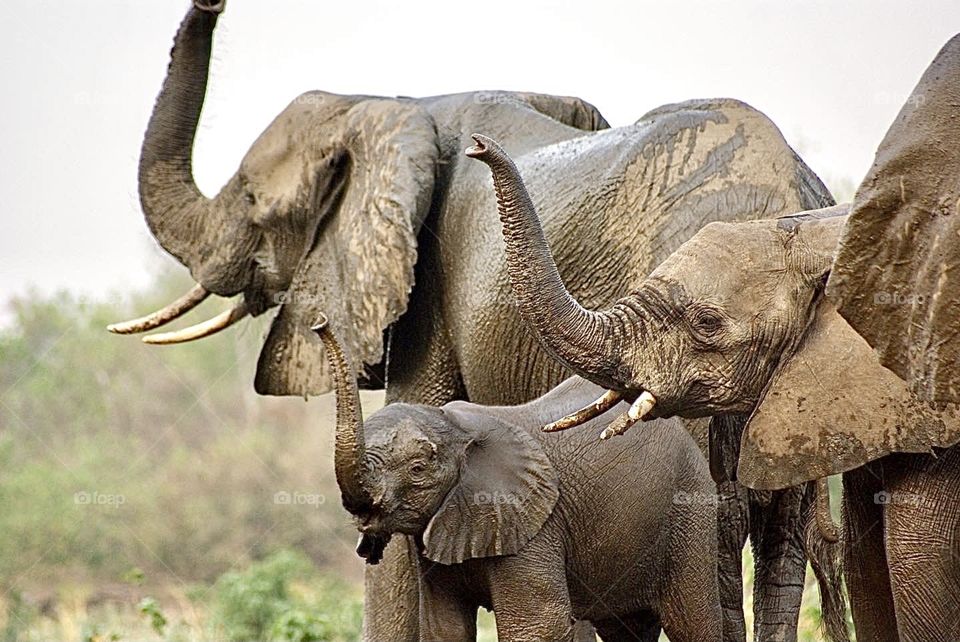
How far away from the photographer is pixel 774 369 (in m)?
3.92

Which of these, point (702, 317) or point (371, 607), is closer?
point (702, 317)

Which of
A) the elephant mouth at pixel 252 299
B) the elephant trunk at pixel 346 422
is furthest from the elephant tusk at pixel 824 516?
the elephant mouth at pixel 252 299

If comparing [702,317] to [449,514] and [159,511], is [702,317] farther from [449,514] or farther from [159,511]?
[159,511]

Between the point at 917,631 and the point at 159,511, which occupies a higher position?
the point at 917,631

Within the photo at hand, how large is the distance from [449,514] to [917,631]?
1.02 metres

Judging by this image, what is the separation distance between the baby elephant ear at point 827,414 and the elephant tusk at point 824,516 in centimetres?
14

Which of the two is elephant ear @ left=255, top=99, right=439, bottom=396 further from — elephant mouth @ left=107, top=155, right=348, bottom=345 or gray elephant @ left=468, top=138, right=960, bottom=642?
gray elephant @ left=468, top=138, right=960, bottom=642

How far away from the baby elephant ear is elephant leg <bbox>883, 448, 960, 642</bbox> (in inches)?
4.2

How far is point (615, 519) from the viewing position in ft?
14.4

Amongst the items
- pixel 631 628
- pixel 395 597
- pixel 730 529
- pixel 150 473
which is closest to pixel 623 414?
pixel 631 628

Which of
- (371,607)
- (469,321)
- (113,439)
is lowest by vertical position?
(113,439)

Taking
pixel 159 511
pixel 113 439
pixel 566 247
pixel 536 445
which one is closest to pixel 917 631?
pixel 536 445

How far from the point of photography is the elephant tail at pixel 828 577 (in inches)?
189

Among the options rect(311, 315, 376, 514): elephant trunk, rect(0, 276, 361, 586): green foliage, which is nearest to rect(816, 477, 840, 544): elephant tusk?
rect(311, 315, 376, 514): elephant trunk
